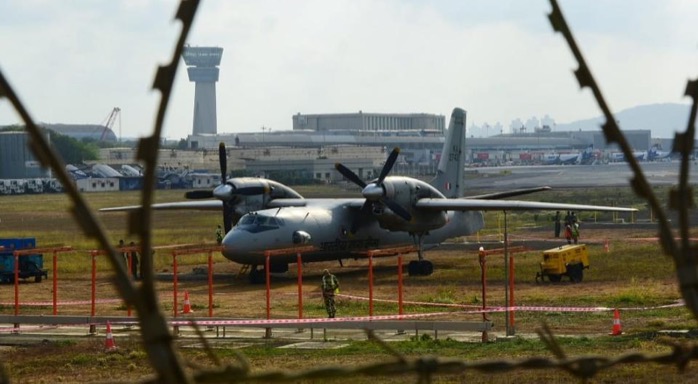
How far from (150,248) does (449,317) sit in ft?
74.3

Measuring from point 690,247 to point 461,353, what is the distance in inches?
660

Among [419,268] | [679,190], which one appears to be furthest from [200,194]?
[679,190]

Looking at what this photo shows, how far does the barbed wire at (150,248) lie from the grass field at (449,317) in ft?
0.40

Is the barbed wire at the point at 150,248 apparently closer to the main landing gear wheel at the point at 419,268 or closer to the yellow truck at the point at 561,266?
the yellow truck at the point at 561,266

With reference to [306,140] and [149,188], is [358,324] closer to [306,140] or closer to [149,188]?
[149,188]

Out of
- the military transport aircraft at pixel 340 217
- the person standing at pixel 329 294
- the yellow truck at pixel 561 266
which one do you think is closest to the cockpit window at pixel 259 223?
the military transport aircraft at pixel 340 217

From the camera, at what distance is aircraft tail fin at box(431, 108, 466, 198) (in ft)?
136

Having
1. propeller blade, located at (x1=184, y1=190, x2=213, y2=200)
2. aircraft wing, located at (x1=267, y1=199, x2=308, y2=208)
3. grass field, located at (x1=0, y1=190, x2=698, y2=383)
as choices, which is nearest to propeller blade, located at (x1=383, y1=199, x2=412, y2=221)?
grass field, located at (x1=0, y1=190, x2=698, y2=383)

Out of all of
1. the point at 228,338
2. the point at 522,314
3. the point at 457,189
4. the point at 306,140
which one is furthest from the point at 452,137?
the point at 306,140

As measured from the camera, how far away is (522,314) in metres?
25.8

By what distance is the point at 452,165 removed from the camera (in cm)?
4162

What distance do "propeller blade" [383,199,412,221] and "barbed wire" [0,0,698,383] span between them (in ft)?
104

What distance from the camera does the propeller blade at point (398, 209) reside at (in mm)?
35094

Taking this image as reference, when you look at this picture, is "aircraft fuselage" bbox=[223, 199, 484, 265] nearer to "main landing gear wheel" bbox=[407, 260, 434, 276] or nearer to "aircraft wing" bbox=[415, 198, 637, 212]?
"main landing gear wheel" bbox=[407, 260, 434, 276]
